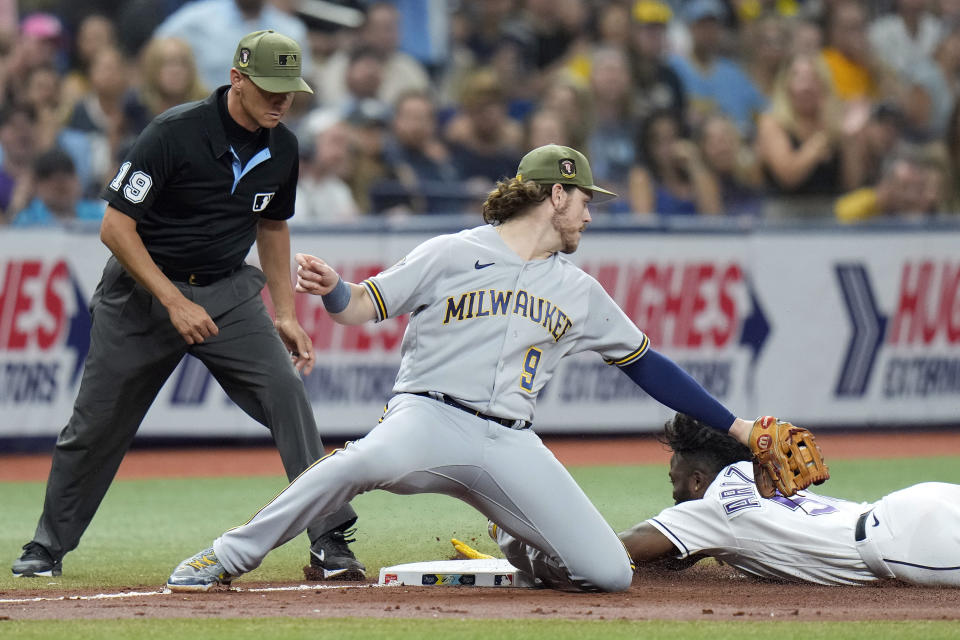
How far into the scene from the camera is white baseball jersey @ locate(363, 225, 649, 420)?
5.46 m

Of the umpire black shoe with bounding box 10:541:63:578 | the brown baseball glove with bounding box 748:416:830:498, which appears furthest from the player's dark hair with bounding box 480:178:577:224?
the umpire black shoe with bounding box 10:541:63:578

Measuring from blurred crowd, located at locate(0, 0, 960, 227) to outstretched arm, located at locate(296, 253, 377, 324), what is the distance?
590 centimetres

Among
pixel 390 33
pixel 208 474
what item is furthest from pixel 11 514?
pixel 390 33

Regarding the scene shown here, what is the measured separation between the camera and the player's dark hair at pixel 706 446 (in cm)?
610

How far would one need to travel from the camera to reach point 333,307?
534 centimetres

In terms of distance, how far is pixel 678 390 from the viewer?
19.1 feet

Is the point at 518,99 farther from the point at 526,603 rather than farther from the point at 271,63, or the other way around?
the point at 526,603

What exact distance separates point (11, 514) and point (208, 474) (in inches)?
79.3

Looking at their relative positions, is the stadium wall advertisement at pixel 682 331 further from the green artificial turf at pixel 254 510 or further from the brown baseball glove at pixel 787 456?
the brown baseball glove at pixel 787 456

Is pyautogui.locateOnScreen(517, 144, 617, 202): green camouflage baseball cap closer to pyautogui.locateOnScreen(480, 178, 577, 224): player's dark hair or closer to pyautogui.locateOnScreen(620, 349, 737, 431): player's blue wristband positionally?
pyautogui.locateOnScreen(480, 178, 577, 224): player's dark hair

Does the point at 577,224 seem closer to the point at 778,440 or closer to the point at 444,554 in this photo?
the point at 778,440

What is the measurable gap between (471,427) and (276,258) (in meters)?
1.51

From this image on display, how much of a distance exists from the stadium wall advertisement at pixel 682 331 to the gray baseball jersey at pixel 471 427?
5.55 m

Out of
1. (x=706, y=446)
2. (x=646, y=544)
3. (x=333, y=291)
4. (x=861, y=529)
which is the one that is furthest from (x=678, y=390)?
(x=333, y=291)
